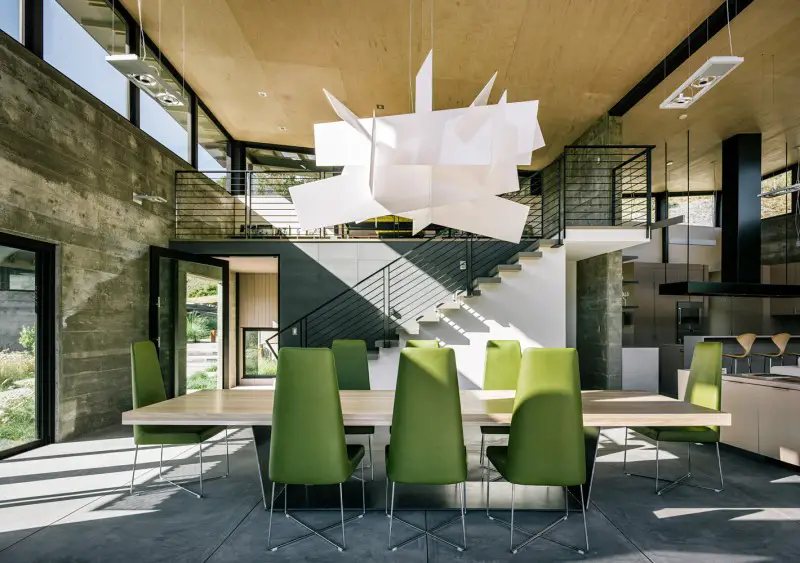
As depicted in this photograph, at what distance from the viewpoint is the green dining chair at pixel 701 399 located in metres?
3.26

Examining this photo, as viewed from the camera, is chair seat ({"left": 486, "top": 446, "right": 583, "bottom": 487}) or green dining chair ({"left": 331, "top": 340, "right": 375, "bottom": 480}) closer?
chair seat ({"left": 486, "top": 446, "right": 583, "bottom": 487})

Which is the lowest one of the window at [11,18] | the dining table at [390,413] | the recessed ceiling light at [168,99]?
the dining table at [390,413]

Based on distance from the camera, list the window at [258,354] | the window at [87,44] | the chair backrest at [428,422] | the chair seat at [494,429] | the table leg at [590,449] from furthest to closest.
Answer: the window at [258,354]
the window at [87,44]
the chair seat at [494,429]
the table leg at [590,449]
the chair backrest at [428,422]

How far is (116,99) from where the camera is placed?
5.70 metres

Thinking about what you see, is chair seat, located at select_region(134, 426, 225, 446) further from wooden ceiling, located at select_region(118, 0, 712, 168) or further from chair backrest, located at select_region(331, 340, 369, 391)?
wooden ceiling, located at select_region(118, 0, 712, 168)

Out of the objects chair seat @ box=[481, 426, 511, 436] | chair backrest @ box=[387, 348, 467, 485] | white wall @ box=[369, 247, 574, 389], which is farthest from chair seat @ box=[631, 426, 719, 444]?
white wall @ box=[369, 247, 574, 389]

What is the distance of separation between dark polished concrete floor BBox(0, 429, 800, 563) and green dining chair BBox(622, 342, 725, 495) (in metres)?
0.34

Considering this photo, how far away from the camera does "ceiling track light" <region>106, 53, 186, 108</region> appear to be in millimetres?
3000

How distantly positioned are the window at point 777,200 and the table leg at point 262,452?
11.3m

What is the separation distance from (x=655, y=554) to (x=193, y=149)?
25.1ft

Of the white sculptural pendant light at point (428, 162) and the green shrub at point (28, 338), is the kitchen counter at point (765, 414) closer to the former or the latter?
the white sculptural pendant light at point (428, 162)

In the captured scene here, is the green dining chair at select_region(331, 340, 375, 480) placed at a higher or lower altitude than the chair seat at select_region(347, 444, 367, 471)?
higher

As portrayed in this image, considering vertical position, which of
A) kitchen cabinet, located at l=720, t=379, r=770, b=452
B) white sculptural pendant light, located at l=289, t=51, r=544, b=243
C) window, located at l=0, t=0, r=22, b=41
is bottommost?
kitchen cabinet, located at l=720, t=379, r=770, b=452

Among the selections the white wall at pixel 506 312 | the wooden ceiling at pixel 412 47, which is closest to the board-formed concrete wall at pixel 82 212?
the wooden ceiling at pixel 412 47
